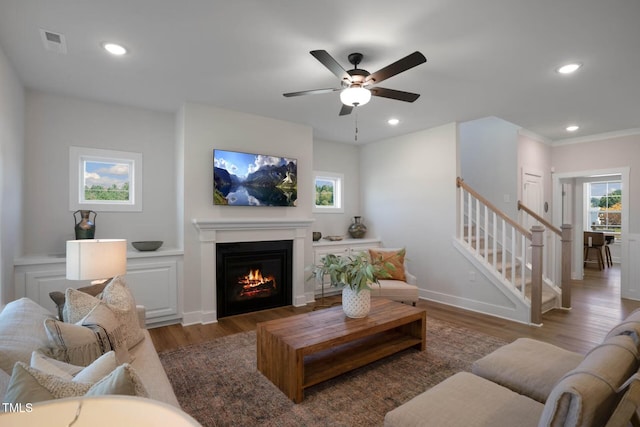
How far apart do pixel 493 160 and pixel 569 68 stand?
8.76ft

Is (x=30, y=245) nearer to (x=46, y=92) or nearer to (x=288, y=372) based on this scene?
(x=46, y=92)

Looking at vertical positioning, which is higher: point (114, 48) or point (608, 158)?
point (114, 48)

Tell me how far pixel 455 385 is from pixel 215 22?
8.84ft

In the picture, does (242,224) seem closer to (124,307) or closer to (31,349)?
(124,307)

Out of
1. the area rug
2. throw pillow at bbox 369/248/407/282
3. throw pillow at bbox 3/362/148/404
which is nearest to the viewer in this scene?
throw pillow at bbox 3/362/148/404

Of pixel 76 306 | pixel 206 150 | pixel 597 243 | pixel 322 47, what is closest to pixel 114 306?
pixel 76 306

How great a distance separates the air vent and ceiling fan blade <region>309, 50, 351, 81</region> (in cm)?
195

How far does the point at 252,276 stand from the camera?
4.21m

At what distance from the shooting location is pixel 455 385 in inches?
61.9

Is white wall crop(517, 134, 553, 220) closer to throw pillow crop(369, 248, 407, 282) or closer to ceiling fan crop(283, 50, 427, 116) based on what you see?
throw pillow crop(369, 248, 407, 282)

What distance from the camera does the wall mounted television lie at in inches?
155

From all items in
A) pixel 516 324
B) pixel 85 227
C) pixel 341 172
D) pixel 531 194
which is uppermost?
pixel 341 172

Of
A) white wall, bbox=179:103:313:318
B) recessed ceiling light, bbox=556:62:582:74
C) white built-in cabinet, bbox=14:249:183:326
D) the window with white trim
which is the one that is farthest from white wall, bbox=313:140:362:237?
the window with white trim

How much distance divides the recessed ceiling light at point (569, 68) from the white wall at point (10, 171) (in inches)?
187
